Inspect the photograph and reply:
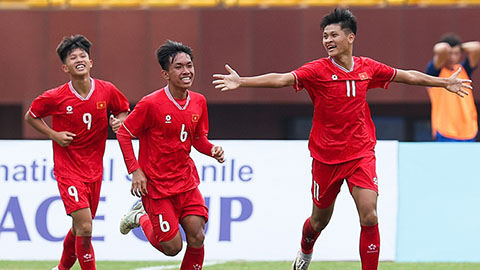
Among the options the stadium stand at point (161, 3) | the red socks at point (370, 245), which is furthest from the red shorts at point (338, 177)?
the stadium stand at point (161, 3)

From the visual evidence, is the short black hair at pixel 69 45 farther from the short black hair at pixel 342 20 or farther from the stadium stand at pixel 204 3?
the stadium stand at pixel 204 3

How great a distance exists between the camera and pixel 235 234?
938 centimetres

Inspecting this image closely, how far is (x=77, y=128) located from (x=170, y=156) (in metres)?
1.06

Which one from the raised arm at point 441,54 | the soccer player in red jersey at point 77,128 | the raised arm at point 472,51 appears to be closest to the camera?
the soccer player in red jersey at point 77,128

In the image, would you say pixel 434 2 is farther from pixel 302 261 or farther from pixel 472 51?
pixel 302 261

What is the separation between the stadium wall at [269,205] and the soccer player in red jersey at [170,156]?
2.40 metres

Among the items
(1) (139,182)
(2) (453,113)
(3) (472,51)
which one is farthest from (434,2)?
(1) (139,182)

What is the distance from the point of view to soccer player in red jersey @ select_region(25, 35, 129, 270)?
7453 mm

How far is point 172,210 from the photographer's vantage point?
6949mm

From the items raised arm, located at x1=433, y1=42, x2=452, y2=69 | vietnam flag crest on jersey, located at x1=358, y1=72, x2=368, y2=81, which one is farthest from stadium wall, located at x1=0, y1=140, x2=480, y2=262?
vietnam flag crest on jersey, located at x1=358, y1=72, x2=368, y2=81

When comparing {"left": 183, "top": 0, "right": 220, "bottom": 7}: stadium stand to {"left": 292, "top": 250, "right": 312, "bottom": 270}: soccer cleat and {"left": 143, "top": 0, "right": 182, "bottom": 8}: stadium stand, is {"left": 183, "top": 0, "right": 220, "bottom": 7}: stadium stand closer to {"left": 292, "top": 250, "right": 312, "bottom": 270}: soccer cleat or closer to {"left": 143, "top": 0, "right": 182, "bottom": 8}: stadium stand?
{"left": 143, "top": 0, "right": 182, "bottom": 8}: stadium stand

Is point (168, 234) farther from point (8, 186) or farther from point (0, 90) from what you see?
point (0, 90)

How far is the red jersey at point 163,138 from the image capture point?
688cm

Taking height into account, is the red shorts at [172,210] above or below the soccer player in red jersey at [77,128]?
below
